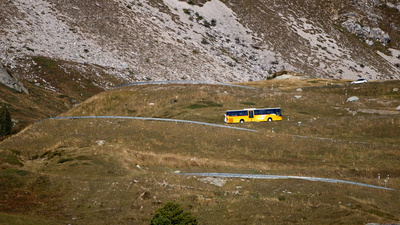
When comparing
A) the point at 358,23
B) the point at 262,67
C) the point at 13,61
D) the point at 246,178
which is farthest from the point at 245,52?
the point at 246,178

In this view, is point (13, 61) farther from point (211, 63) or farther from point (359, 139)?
point (359, 139)

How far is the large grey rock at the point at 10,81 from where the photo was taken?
116912mm

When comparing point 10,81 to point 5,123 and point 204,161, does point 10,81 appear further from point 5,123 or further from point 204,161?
point 204,161

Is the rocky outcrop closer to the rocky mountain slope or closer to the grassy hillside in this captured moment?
the rocky mountain slope

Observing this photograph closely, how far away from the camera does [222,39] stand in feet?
569

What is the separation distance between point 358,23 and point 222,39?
67925 mm

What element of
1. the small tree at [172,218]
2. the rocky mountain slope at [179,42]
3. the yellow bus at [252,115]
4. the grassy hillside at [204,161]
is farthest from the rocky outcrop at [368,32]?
the small tree at [172,218]

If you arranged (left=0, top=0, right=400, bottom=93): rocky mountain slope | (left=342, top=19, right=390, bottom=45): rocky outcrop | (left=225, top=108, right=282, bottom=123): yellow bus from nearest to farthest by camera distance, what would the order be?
1. (left=225, top=108, right=282, bottom=123): yellow bus
2. (left=0, top=0, right=400, bottom=93): rocky mountain slope
3. (left=342, top=19, right=390, bottom=45): rocky outcrop

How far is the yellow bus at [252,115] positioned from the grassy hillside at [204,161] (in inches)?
66.9

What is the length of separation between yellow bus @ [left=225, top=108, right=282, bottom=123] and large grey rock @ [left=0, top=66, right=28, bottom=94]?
72.8 metres

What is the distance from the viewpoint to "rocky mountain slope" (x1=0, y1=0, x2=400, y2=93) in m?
140

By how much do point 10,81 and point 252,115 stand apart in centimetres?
7717

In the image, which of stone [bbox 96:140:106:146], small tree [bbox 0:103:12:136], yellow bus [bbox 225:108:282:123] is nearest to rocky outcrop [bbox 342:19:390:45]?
yellow bus [bbox 225:108:282:123]

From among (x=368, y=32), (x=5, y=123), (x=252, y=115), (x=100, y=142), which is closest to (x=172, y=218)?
(x=100, y=142)
